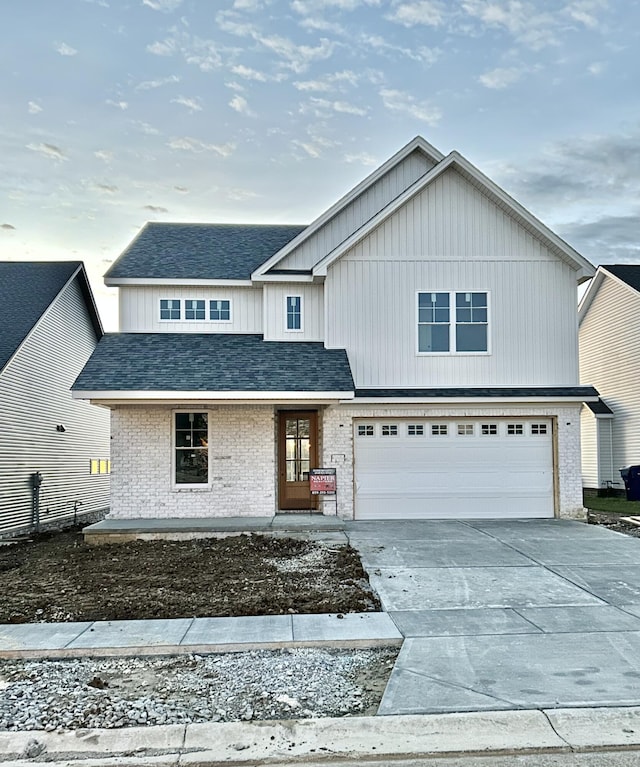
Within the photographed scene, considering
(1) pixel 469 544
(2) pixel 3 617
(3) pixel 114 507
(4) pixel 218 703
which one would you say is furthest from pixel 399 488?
(4) pixel 218 703

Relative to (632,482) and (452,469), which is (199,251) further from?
(632,482)

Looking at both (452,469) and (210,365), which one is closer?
(210,365)

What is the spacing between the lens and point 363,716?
5.18 meters

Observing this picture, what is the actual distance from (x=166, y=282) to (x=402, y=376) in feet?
19.2

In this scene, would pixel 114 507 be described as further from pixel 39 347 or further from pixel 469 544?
pixel 469 544

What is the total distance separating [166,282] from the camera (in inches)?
633

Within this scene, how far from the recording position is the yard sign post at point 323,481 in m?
14.8

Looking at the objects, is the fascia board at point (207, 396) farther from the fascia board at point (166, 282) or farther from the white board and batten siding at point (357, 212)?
the white board and batten siding at point (357, 212)

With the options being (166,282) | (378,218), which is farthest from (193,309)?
(378,218)

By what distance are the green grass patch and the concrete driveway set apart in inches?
220

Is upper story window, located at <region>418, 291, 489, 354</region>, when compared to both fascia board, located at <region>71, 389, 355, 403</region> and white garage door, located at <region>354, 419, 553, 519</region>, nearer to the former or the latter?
white garage door, located at <region>354, 419, 553, 519</region>

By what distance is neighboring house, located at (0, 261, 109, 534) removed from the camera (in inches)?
644

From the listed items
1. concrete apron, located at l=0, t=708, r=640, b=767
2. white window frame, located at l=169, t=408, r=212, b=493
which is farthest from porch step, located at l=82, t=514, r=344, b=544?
concrete apron, located at l=0, t=708, r=640, b=767

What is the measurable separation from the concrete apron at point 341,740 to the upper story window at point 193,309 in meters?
12.3
